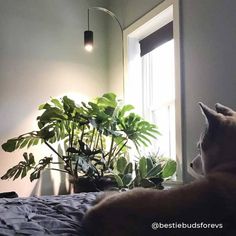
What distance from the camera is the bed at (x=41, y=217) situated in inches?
37.6

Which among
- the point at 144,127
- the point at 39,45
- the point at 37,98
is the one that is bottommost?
the point at 144,127

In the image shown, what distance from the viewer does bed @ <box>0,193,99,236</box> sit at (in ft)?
3.14

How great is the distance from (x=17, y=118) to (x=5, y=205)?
1.93m

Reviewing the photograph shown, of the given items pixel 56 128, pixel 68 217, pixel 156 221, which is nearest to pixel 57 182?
pixel 56 128

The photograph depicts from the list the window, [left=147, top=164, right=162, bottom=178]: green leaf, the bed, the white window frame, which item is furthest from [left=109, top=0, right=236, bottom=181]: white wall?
the bed

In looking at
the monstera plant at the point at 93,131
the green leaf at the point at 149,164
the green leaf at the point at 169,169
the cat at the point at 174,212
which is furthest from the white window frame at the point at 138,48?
the cat at the point at 174,212

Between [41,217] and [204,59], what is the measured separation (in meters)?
1.60

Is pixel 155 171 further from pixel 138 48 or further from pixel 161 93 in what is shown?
pixel 138 48

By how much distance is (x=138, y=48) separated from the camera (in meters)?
3.28

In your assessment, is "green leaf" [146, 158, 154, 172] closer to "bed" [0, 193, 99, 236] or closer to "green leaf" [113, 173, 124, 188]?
"green leaf" [113, 173, 124, 188]

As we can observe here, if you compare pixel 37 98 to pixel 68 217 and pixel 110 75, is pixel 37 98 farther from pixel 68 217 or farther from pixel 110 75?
pixel 68 217

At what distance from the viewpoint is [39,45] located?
3.38m

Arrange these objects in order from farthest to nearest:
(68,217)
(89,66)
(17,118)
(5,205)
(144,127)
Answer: (89,66), (17,118), (144,127), (5,205), (68,217)

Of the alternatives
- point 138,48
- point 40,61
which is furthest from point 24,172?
point 138,48
